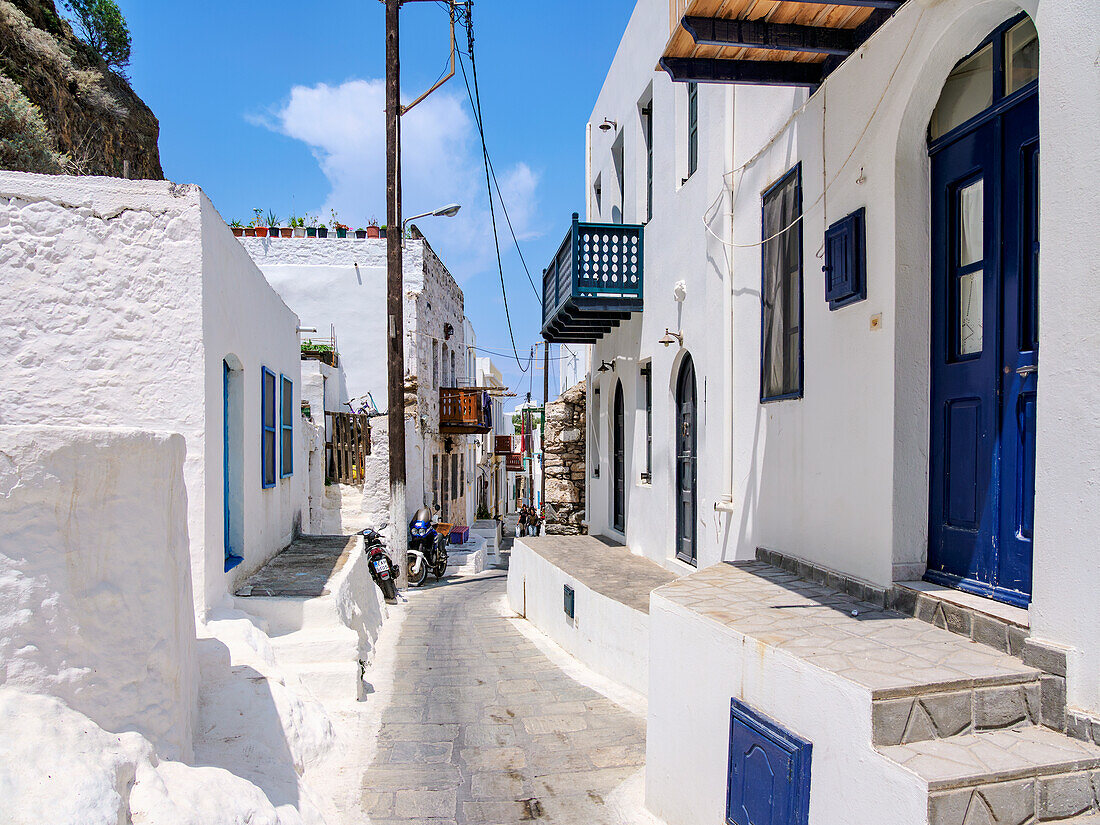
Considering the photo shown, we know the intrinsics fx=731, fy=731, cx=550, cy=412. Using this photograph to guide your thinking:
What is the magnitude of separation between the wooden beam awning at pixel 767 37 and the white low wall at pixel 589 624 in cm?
430

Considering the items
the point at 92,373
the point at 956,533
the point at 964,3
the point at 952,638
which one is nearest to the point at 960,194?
the point at 964,3

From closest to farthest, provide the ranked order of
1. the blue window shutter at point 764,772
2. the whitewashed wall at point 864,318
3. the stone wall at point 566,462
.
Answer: the whitewashed wall at point 864,318
the blue window shutter at point 764,772
the stone wall at point 566,462

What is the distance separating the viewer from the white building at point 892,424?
8.73 feet

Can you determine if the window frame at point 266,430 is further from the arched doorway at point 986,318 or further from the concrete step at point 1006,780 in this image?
the concrete step at point 1006,780

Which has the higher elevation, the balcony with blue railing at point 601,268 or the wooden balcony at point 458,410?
the balcony with blue railing at point 601,268

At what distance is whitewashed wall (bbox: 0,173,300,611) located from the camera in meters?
5.21

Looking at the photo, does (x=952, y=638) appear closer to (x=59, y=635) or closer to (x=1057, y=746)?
(x=1057, y=746)

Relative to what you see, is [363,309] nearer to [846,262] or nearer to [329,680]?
[329,680]

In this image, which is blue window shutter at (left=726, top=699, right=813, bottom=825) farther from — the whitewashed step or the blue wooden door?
the blue wooden door

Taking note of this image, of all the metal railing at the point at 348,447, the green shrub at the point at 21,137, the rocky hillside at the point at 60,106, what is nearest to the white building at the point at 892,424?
the green shrub at the point at 21,137

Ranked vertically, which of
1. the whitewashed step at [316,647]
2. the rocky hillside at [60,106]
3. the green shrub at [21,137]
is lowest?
the whitewashed step at [316,647]

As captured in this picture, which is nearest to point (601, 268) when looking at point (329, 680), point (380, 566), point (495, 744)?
point (380, 566)

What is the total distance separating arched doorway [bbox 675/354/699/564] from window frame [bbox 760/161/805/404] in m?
1.95

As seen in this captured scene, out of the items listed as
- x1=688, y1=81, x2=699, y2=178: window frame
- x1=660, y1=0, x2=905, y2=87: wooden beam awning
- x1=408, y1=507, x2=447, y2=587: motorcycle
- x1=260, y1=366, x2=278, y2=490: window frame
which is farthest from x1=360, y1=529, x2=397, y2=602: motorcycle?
x1=660, y1=0, x2=905, y2=87: wooden beam awning
